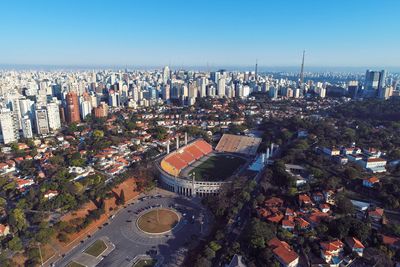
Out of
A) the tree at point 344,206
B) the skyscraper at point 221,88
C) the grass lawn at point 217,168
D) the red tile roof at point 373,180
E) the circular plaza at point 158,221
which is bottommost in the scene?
the circular plaza at point 158,221

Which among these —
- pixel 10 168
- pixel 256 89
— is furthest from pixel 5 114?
pixel 256 89

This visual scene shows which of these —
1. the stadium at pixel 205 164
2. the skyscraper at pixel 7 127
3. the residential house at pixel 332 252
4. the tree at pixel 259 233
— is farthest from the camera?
the skyscraper at pixel 7 127

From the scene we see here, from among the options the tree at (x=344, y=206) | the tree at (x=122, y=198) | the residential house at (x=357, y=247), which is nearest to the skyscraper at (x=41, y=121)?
the tree at (x=122, y=198)

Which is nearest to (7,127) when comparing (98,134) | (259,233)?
(98,134)

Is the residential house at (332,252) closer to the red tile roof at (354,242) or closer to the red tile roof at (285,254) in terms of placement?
the red tile roof at (354,242)

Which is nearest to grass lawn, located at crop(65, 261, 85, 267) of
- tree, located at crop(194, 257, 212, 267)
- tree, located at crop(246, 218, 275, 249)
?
tree, located at crop(194, 257, 212, 267)

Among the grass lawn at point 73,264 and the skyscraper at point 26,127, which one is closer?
the grass lawn at point 73,264

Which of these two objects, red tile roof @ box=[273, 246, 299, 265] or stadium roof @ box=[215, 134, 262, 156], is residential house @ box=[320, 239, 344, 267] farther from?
stadium roof @ box=[215, 134, 262, 156]
